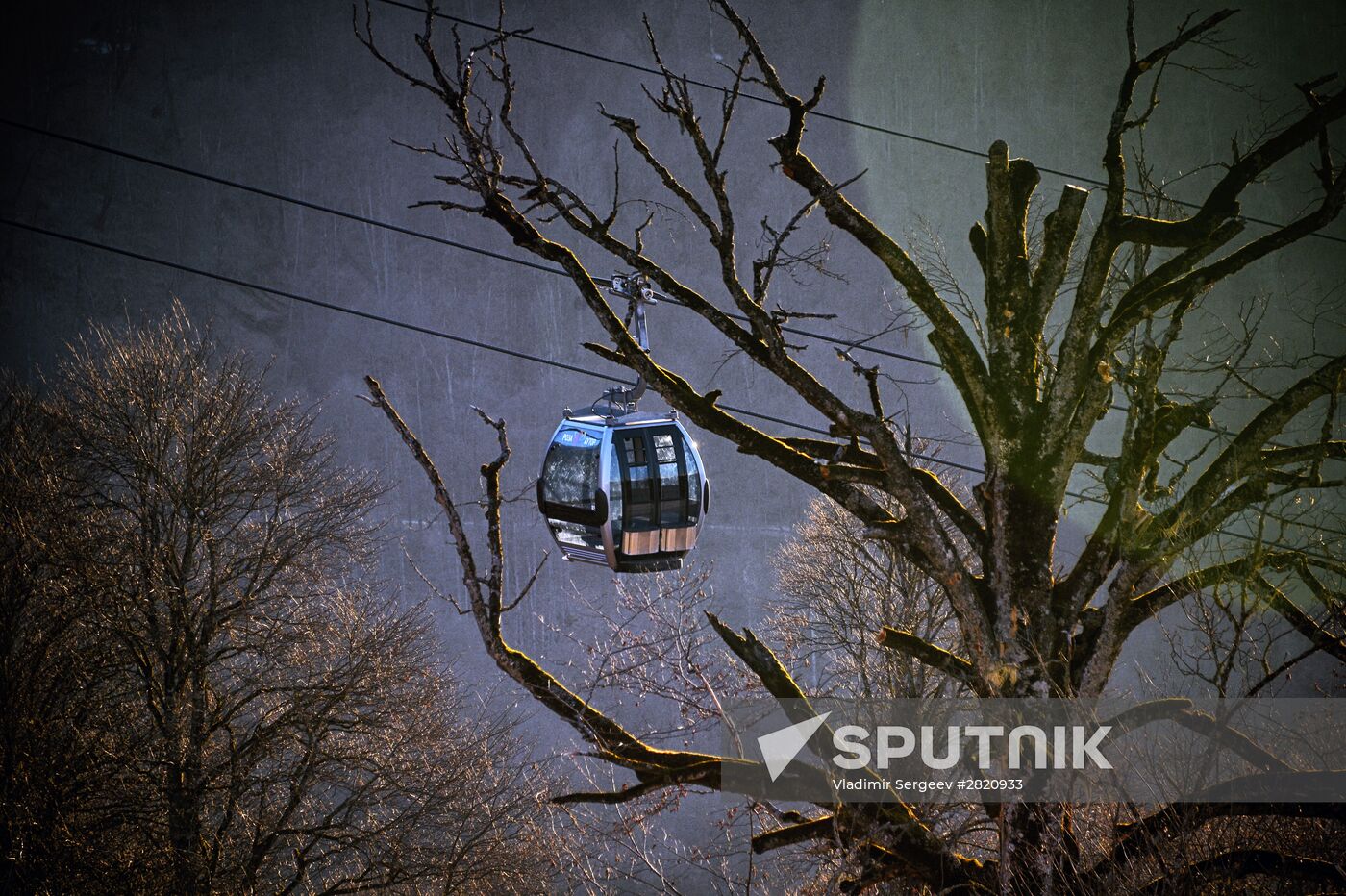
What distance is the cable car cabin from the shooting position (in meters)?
5.01

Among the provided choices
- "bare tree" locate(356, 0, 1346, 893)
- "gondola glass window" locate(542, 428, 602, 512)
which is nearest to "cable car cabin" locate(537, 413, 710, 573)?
"gondola glass window" locate(542, 428, 602, 512)

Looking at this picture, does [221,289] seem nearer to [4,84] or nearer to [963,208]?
[4,84]

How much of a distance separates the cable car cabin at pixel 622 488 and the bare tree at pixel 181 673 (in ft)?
27.3

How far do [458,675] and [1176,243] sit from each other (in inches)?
737

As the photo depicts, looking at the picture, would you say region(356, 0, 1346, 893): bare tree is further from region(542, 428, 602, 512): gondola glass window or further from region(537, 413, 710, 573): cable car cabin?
region(542, 428, 602, 512): gondola glass window

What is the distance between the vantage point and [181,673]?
12688mm

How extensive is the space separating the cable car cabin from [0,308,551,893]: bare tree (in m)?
8.31

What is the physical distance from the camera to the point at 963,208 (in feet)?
74.5

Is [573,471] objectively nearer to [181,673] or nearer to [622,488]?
[622,488]

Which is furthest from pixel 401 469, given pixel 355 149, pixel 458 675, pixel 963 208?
pixel 963 208

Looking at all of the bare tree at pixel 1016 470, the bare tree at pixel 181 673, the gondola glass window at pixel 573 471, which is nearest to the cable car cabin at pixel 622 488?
the gondola glass window at pixel 573 471

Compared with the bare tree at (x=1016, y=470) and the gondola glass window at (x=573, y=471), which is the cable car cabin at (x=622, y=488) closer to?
the gondola glass window at (x=573, y=471)

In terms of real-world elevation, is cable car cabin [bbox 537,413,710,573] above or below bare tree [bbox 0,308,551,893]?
above

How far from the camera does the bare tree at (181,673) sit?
1199 centimetres
